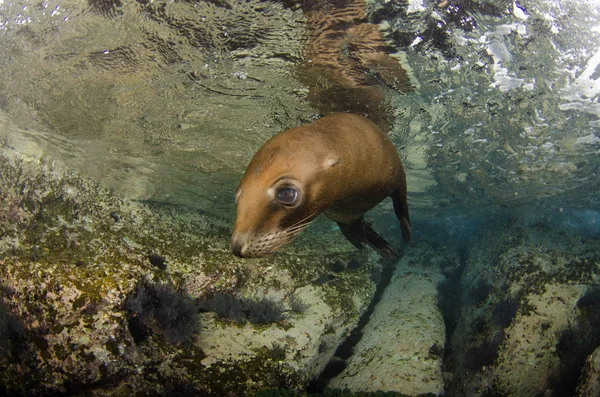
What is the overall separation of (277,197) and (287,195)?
0.09 m

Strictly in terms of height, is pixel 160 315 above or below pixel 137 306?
below

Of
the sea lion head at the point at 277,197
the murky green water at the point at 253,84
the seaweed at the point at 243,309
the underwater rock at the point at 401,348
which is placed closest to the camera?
the sea lion head at the point at 277,197

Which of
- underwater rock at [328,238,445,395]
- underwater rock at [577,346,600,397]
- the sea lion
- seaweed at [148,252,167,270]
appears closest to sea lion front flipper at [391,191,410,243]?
the sea lion

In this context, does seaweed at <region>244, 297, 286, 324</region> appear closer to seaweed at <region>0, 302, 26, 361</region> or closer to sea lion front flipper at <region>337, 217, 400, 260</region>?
sea lion front flipper at <region>337, 217, 400, 260</region>

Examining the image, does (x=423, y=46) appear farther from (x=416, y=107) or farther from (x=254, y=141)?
(x=254, y=141)

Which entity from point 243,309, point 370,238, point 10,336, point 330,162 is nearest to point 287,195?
point 330,162

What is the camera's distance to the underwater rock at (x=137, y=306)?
461 centimetres

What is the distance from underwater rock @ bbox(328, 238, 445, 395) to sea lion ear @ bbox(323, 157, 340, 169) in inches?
182

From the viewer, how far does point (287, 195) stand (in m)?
2.81

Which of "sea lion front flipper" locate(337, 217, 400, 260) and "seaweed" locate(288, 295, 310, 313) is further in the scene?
"seaweed" locate(288, 295, 310, 313)

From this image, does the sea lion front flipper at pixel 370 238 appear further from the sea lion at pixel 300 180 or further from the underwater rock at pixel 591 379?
the underwater rock at pixel 591 379

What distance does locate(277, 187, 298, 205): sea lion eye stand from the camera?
9.18ft

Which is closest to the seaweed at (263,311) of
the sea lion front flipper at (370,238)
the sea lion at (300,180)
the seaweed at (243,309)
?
the seaweed at (243,309)

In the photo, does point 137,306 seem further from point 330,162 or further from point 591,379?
point 591,379
